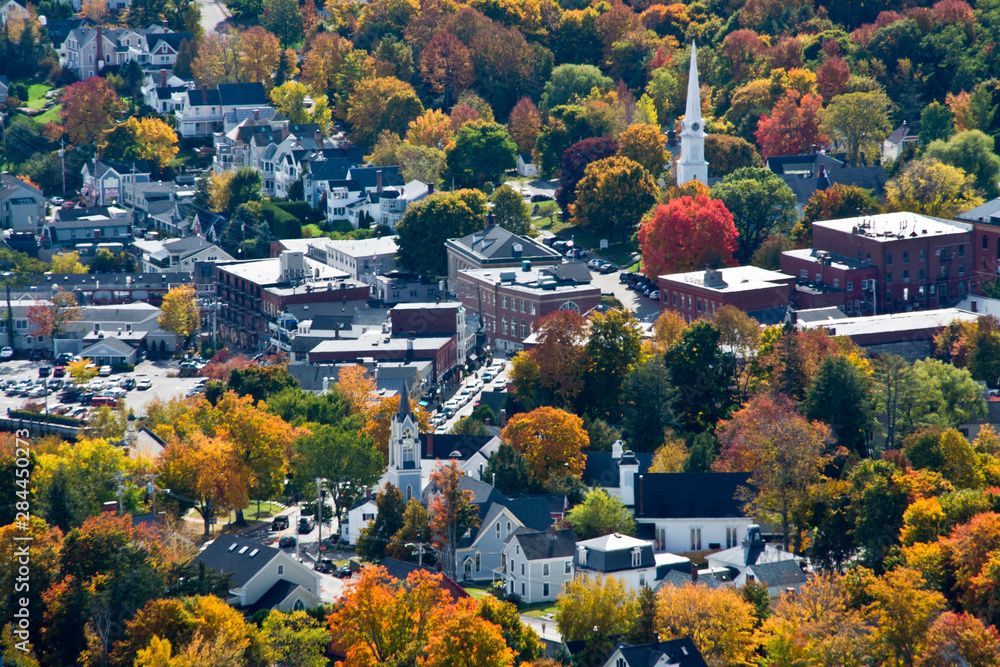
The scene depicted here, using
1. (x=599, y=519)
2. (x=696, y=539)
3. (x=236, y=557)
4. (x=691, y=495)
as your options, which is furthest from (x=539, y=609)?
(x=236, y=557)

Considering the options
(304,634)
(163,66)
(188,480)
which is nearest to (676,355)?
(188,480)

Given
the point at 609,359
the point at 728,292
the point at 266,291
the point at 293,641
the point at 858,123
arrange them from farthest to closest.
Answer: the point at 858,123
the point at 266,291
the point at 728,292
the point at 609,359
the point at 293,641

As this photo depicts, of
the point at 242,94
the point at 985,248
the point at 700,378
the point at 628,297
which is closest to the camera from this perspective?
the point at 700,378

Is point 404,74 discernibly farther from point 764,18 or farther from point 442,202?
point 442,202

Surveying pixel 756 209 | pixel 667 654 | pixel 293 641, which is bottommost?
pixel 293 641

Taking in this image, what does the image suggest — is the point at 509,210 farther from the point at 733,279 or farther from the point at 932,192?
the point at 932,192

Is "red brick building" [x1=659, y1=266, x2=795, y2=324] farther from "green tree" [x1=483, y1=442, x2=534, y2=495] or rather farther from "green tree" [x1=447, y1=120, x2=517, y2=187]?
"green tree" [x1=447, y1=120, x2=517, y2=187]

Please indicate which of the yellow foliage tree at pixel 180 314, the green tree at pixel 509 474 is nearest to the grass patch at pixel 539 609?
the green tree at pixel 509 474
